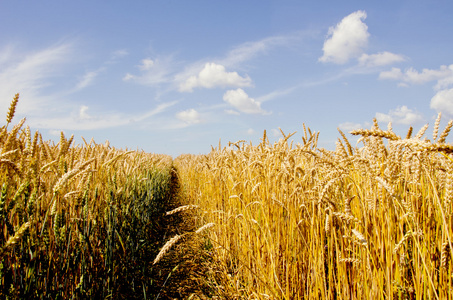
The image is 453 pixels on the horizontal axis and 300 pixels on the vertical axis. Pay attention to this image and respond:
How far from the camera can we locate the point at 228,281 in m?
2.61

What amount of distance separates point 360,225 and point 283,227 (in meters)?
0.62

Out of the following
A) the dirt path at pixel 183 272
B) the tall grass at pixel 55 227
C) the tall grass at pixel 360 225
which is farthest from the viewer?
the dirt path at pixel 183 272

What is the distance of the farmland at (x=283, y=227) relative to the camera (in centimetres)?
118

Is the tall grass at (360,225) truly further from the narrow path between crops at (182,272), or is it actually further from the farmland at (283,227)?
the narrow path between crops at (182,272)

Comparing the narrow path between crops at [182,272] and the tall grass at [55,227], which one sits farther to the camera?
the narrow path between crops at [182,272]

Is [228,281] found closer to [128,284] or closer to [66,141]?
[128,284]

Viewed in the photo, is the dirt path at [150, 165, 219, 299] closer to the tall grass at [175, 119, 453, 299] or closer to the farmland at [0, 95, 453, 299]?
the farmland at [0, 95, 453, 299]

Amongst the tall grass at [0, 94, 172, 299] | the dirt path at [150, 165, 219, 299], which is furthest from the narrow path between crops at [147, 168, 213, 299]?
the tall grass at [0, 94, 172, 299]

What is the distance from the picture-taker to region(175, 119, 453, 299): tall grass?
115 centimetres

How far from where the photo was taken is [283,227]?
76.6 inches

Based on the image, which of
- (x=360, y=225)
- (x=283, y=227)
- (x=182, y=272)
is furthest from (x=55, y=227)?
(x=182, y=272)

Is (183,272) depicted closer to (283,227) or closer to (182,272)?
(182,272)

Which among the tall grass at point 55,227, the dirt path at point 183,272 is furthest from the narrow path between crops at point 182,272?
the tall grass at point 55,227

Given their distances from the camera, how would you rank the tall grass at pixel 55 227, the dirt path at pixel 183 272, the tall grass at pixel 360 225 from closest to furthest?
the tall grass at pixel 360 225, the tall grass at pixel 55 227, the dirt path at pixel 183 272
